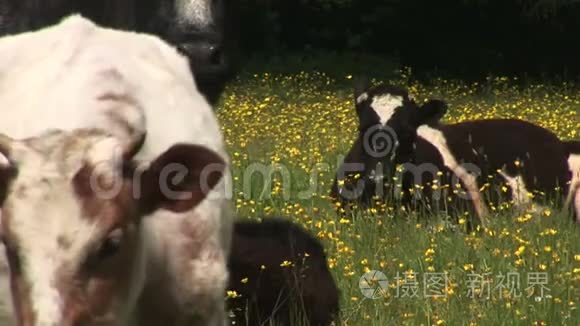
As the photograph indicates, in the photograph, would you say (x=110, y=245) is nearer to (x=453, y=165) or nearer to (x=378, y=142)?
(x=378, y=142)

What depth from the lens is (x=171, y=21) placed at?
377 inches

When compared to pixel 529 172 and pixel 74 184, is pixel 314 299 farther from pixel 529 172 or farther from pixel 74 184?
pixel 529 172

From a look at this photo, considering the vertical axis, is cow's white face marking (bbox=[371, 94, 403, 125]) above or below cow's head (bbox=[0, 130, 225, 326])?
above

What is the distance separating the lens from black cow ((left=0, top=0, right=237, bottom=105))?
27.6 feet

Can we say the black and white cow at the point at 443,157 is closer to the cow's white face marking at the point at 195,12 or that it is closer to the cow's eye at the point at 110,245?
the cow's white face marking at the point at 195,12

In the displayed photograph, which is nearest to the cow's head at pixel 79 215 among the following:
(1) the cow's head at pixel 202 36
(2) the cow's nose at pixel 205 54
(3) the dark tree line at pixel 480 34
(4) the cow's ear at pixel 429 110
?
(1) the cow's head at pixel 202 36

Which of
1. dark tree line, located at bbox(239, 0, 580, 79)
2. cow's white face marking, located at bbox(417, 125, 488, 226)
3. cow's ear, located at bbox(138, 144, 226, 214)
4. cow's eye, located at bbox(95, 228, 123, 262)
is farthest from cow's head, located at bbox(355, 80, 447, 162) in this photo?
dark tree line, located at bbox(239, 0, 580, 79)

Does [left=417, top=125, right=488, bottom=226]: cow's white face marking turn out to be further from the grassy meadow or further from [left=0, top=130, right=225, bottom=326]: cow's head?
[left=0, top=130, right=225, bottom=326]: cow's head

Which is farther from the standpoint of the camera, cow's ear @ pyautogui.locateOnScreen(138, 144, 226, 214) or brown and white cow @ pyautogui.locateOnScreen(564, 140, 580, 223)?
brown and white cow @ pyautogui.locateOnScreen(564, 140, 580, 223)

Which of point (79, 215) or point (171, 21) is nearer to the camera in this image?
point (79, 215)

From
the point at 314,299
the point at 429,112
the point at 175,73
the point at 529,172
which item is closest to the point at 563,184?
the point at 529,172

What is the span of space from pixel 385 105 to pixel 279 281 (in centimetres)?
345

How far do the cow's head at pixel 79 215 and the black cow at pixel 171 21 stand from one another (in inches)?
97.6

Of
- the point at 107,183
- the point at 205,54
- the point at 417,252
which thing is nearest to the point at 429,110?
the point at 205,54
